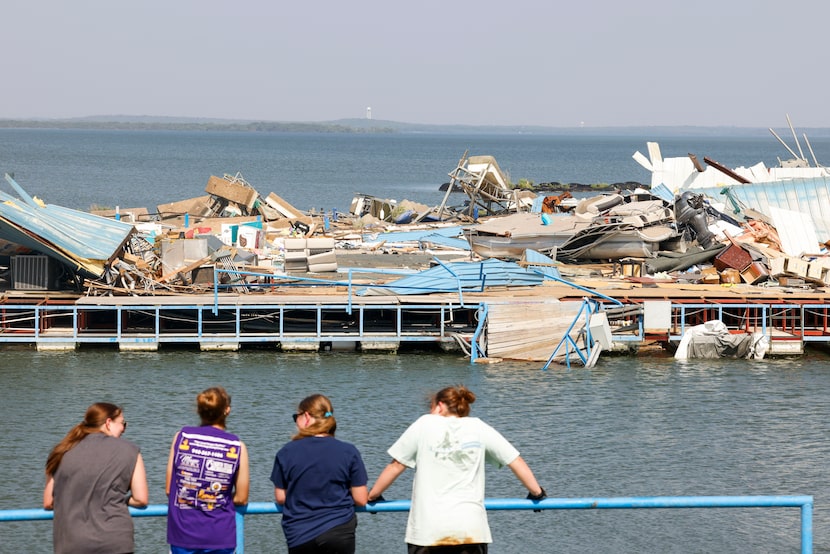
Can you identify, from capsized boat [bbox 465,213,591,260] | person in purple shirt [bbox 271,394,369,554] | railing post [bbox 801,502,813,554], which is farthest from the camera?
capsized boat [bbox 465,213,591,260]

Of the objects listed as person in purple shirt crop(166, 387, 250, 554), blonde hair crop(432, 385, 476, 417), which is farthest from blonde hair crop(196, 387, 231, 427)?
blonde hair crop(432, 385, 476, 417)

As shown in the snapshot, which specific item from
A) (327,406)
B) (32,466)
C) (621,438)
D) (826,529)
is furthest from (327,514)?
(621,438)

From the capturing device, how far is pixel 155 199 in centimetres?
8769

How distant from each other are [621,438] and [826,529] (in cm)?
546

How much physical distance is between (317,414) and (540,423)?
51.0ft

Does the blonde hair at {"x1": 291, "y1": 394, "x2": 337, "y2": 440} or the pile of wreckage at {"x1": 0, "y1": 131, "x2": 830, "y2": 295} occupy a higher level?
the pile of wreckage at {"x1": 0, "y1": 131, "x2": 830, "y2": 295}

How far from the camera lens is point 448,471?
23.9 ft

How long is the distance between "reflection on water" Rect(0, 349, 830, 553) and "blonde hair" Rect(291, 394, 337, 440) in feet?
27.4

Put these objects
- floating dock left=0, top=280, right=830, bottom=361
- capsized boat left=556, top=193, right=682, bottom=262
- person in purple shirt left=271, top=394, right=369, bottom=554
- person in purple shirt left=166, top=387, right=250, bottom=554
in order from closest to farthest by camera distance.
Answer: person in purple shirt left=166, top=387, right=250, bottom=554 → person in purple shirt left=271, top=394, right=369, bottom=554 → floating dock left=0, top=280, right=830, bottom=361 → capsized boat left=556, top=193, right=682, bottom=262

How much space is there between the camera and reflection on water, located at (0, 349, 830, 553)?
629 inches

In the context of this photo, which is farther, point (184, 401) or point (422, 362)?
point (422, 362)

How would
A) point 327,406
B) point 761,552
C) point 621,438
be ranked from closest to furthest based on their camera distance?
point 327,406 → point 761,552 → point 621,438

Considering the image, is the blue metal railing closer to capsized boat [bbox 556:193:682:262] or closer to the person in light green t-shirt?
the person in light green t-shirt

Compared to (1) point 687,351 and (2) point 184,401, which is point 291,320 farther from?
(1) point 687,351
